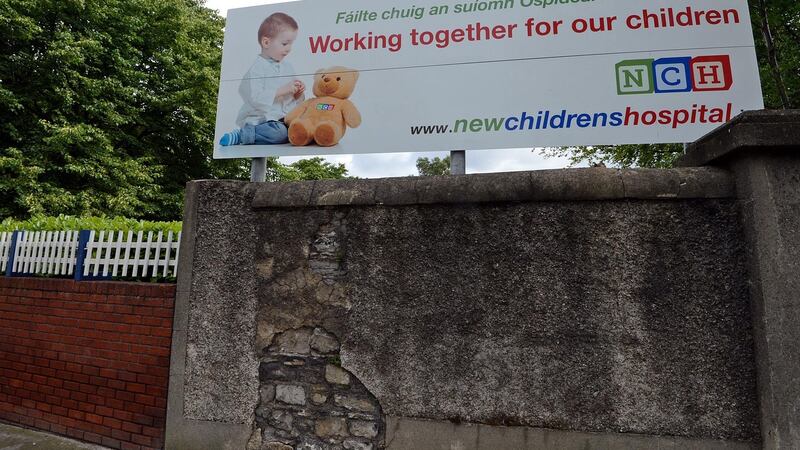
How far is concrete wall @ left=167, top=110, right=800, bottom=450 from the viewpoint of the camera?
2.59 meters

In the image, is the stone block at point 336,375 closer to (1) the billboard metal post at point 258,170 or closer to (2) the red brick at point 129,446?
(2) the red brick at point 129,446

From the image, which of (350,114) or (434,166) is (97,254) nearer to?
(350,114)

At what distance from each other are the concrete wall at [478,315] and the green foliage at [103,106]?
8.96 metres

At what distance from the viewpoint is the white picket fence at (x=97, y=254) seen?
3814mm

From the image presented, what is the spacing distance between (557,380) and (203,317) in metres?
2.68

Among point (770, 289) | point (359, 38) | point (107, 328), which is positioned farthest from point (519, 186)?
point (107, 328)

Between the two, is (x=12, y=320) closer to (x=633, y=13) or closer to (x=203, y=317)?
(x=203, y=317)

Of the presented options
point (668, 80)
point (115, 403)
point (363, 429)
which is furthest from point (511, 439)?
point (115, 403)

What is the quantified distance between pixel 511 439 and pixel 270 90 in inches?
150

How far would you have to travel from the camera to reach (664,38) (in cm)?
360

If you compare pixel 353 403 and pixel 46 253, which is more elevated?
pixel 46 253

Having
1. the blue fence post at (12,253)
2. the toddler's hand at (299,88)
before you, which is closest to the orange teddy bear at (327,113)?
the toddler's hand at (299,88)

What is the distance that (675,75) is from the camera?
3.55 m

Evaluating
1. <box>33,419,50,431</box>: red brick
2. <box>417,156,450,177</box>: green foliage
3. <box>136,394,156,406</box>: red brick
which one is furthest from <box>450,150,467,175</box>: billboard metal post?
<box>417,156,450,177</box>: green foliage
